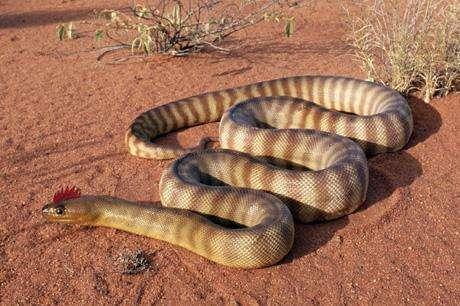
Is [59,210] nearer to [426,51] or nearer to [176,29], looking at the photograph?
[176,29]

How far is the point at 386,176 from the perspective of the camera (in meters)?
6.20

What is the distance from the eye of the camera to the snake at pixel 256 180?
5.01 m

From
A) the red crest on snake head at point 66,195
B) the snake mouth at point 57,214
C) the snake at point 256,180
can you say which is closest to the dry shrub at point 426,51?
the snake at point 256,180

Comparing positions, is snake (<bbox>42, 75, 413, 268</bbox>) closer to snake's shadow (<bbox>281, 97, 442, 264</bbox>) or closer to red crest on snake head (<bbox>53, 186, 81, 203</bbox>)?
red crest on snake head (<bbox>53, 186, 81, 203</bbox>)

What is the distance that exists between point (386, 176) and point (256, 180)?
162 centimetres

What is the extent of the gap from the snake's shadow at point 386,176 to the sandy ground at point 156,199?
0.02 m

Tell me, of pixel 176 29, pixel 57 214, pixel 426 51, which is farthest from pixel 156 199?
pixel 176 29

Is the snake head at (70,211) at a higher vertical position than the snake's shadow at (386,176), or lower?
higher

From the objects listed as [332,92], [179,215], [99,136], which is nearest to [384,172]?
[332,92]

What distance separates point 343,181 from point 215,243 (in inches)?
58.1

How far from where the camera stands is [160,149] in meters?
6.89

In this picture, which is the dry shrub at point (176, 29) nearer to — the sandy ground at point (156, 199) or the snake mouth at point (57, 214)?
the sandy ground at point (156, 199)

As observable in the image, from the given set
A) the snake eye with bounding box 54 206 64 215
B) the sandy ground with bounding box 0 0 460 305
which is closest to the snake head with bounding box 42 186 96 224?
the snake eye with bounding box 54 206 64 215

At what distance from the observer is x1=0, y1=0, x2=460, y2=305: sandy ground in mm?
4730
